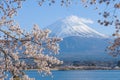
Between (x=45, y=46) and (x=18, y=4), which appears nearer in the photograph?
(x=18, y=4)

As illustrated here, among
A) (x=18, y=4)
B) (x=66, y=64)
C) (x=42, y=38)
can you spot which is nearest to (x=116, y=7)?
(x=18, y=4)

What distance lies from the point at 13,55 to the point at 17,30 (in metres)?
0.58

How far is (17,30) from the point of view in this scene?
32.4 feet

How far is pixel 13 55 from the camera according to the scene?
975 cm

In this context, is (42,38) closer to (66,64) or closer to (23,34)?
(23,34)

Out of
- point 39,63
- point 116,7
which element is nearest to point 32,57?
point 39,63

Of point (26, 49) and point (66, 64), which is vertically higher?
point (66, 64)

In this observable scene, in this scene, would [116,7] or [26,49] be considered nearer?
[116,7]

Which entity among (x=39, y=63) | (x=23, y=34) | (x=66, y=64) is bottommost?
A: (x=39, y=63)

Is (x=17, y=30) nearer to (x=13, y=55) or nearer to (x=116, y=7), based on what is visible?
(x=13, y=55)

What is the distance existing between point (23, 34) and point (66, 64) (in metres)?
137

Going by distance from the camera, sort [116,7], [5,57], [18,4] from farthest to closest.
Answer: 1. [5,57]
2. [18,4]
3. [116,7]

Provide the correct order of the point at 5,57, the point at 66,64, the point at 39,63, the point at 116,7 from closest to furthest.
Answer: the point at 116,7, the point at 5,57, the point at 39,63, the point at 66,64

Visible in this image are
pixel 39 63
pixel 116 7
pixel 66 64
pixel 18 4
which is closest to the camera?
pixel 116 7
